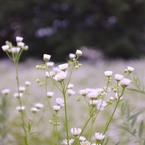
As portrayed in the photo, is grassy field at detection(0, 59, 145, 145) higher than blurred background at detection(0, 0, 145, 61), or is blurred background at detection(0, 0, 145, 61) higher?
blurred background at detection(0, 0, 145, 61)

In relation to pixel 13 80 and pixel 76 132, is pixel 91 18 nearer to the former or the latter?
pixel 13 80

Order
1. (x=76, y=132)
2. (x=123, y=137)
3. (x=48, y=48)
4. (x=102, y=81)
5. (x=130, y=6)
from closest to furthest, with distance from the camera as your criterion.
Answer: (x=76, y=132), (x=123, y=137), (x=102, y=81), (x=130, y=6), (x=48, y=48)

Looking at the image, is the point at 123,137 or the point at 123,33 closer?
the point at 123,137

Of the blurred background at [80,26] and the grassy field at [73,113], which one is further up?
the blurred background at [80,26]

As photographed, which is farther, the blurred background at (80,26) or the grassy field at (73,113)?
the blurred background at (80,26)

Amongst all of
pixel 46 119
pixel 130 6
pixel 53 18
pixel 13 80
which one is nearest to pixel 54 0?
pixel 53 18

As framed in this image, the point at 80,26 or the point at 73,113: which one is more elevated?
the point at 80,26

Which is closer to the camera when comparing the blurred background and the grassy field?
the grassy field

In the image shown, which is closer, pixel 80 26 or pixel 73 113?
pixel 73 113
